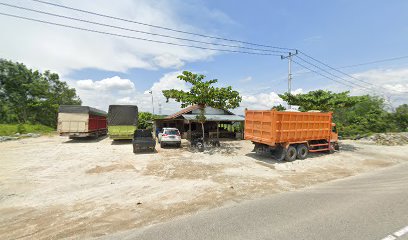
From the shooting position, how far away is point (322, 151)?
1614 cm

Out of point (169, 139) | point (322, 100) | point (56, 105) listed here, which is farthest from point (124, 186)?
point (56, 105)

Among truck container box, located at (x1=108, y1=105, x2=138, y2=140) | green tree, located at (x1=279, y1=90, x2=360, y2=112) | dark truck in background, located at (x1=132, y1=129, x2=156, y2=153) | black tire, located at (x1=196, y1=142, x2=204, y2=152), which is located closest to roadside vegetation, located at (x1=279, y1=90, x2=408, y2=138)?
green tree, located at (x1=279, y1=90, x2=360, y2=112)

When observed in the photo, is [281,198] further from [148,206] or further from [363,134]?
[363,134]

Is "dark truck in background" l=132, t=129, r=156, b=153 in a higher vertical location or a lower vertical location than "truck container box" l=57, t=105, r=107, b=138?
lower

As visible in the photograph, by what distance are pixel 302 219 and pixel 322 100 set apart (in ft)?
50.0

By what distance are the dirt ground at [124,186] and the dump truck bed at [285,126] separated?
156 centimetres

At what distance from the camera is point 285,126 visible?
12.4m

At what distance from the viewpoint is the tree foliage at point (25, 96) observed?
116 ft

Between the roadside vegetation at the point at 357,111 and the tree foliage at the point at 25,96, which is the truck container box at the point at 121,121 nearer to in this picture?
the roadside vegetation at the point at 357,111

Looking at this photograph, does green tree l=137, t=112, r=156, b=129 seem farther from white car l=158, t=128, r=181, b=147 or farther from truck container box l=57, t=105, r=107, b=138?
white car l=158, t=128, r=181, b=147

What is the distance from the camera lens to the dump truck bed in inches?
475

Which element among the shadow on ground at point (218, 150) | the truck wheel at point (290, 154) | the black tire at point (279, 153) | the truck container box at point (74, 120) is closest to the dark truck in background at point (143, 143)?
the shadow on ground at point (218, 150)

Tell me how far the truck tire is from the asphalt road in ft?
21.2

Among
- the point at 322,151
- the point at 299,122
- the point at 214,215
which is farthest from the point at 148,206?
the point at 322,151
